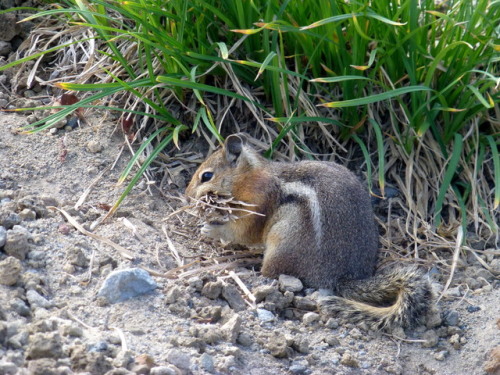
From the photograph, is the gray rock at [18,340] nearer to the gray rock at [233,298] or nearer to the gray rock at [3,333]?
the gray rock at [3,333]

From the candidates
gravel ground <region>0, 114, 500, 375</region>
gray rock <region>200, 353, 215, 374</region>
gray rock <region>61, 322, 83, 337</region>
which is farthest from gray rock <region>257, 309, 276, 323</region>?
gray rock <region>61, 322, 83, 337</region>

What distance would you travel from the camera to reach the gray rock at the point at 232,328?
391 cm

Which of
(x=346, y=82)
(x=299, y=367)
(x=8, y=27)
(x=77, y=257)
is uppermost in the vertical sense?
(x=8, y=27)

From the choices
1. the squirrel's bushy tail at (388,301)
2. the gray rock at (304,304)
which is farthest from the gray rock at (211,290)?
the squirrel's bushy tail at (388,301)

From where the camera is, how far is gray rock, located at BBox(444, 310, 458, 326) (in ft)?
15.0

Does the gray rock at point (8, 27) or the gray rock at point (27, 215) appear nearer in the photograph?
the gray rock at point (27, 215)

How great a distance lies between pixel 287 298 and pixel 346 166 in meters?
1.52

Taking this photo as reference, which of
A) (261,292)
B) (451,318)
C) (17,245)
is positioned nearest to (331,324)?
(261,292)

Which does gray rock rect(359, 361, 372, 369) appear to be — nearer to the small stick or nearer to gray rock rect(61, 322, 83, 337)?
the small stick

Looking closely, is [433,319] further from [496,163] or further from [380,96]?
[380,96]

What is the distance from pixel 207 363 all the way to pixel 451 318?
180 centimetres

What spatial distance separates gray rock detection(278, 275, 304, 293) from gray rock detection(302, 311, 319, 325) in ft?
0.84

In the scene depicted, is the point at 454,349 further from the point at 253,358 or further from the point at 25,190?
the point at 25,190

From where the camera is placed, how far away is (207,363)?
11.6ft
